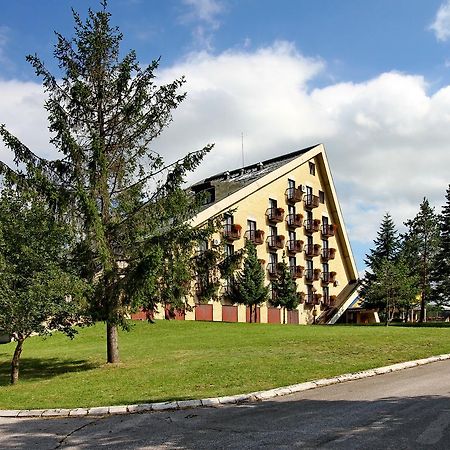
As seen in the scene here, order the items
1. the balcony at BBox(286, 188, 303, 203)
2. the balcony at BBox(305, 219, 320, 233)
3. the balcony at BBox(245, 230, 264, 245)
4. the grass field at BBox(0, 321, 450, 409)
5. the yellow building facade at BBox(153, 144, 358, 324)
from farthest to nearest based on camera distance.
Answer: the balcony at BBox(305, 219, 320, 233), the balcony at BBox(286, 188, 303, 203), the balcony at BBox(245, 230, 264, 245), the yellow building facade at BBox(153, 144, 358, 324), the grass field at BBox(0, 321, 450, 409)

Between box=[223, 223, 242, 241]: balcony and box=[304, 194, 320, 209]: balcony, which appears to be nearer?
box=[223, 223, 242, 241]: balcony

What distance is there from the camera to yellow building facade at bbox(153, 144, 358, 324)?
156 ft

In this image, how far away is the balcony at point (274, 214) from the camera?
5075 cm

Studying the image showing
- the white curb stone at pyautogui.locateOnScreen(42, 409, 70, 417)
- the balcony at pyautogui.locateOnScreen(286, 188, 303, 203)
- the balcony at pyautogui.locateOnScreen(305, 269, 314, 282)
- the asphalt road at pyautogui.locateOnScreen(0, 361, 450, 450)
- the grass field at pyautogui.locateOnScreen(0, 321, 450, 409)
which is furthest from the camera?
the balcony at pyautogui.locateOnScreen(305, 269, 314, 282)

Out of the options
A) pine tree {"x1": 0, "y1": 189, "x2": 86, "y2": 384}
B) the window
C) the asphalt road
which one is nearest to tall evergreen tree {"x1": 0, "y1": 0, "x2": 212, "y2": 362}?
pine tree {"x1": 0, "y1": 189, "x2": 86, "y2": 384}

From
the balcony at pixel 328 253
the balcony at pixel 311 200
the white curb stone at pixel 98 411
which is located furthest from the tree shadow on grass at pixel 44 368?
the balcony at pixel 328 253

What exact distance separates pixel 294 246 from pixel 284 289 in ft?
16.4

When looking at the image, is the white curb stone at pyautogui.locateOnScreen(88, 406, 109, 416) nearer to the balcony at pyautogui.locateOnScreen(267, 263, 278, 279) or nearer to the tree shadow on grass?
the tree shadow on grass

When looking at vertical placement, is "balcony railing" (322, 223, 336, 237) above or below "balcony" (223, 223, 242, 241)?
above

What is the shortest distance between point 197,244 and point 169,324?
52.0 feet

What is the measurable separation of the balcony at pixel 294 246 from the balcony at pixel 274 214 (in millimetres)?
3328

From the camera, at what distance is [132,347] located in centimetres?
2266

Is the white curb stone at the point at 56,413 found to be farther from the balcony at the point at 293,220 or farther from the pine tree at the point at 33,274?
the balcony at the point at 293,220

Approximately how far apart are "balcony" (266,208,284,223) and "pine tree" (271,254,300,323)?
165 inches
